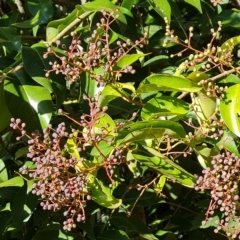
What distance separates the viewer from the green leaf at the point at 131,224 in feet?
4.45

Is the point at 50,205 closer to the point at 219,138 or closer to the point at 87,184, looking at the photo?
the point at 87,184

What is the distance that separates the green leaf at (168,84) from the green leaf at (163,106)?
4cm

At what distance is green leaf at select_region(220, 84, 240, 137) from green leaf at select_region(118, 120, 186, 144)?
84mm

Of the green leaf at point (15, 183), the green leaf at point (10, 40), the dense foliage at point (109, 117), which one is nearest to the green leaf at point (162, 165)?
the dense foliage at point (109, 117)

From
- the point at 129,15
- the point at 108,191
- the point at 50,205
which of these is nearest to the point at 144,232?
the point at 108,191

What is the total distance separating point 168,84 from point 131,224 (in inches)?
16.6

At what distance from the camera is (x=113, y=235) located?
1353 millimetres

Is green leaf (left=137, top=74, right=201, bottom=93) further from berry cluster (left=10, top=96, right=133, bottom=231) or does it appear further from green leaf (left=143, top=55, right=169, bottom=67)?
green leaf (left=143, top=55, right=169, bottom=67)

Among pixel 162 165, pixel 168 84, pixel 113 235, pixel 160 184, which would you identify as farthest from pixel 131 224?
pixel 168 84

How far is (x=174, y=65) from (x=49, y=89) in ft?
1.24

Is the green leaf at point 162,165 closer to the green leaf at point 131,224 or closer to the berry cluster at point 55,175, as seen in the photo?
the berry cluster at point 55,175

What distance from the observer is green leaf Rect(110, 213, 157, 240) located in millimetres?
1357

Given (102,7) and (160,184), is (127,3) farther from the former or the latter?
(160,184)

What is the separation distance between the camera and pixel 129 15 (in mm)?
1215
